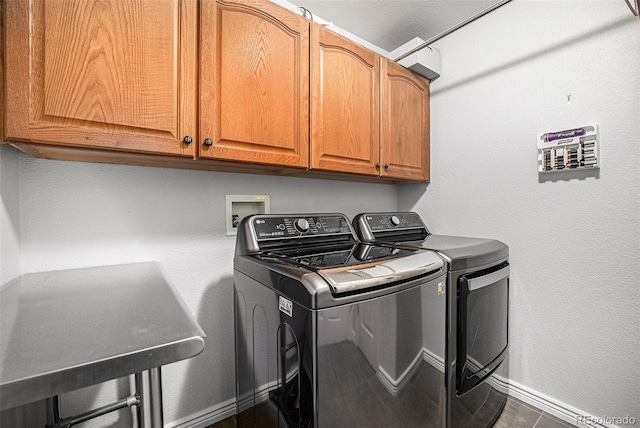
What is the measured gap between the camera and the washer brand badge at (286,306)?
918mm

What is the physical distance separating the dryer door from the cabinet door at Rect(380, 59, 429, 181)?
0.80 meters

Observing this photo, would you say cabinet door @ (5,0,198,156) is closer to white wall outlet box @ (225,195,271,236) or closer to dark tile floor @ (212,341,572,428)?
white wall outlet box @ (225,195,271,236)

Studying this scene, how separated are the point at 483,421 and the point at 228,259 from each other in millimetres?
1548

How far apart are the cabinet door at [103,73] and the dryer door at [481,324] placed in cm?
138

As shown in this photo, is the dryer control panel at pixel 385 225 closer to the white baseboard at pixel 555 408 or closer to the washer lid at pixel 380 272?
the washer lid at pixel 380 272

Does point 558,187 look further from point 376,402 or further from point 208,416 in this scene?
point 208,416

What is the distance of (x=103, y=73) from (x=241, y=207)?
835 mm

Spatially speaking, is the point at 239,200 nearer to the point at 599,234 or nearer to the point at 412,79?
the point at 412,79

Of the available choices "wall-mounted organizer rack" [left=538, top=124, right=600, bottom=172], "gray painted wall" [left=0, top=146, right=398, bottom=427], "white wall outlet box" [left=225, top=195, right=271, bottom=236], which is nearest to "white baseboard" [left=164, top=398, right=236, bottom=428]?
"gray painted wall" [left=0, top=146, right=398, bottom=427]

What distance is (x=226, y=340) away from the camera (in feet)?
5.02

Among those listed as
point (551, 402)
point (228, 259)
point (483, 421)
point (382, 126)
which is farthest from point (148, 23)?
point (551, 402)

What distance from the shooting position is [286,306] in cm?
94

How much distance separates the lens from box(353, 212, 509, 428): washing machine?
1.25 meters

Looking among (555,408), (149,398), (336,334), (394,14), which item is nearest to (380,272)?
(336,334)
